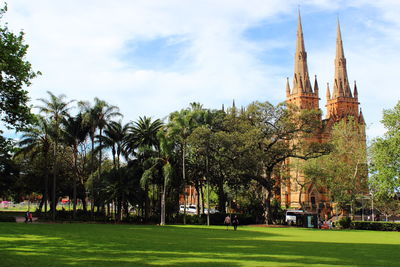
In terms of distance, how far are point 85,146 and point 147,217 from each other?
11.2m

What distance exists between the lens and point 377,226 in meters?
45.4

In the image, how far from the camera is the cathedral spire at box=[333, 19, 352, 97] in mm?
110938

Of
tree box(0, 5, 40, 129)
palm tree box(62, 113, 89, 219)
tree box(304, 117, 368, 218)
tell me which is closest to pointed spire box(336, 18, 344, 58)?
tree box(304, 117, 368, 218)

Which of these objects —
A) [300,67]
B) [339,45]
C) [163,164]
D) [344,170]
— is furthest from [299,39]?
[163,164]

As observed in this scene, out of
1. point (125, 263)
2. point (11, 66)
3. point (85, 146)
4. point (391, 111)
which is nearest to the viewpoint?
point (125, 263)

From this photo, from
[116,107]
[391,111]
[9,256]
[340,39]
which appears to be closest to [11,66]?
[9,256]

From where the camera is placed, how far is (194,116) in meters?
48.7

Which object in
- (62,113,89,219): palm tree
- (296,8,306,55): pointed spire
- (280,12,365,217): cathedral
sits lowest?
(62,113,89,219): palm tree

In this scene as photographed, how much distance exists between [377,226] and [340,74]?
73.6 meters

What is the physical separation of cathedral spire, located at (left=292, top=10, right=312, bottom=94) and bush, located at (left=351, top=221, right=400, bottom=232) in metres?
63.7

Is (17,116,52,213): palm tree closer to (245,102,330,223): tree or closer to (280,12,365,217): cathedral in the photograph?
(245,102,330,223): tree

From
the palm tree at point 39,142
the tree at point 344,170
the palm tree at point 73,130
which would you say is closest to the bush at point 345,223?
the tree at point 344,170

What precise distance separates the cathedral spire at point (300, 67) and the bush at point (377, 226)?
63.7m

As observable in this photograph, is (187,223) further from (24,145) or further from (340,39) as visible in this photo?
(340,39)
